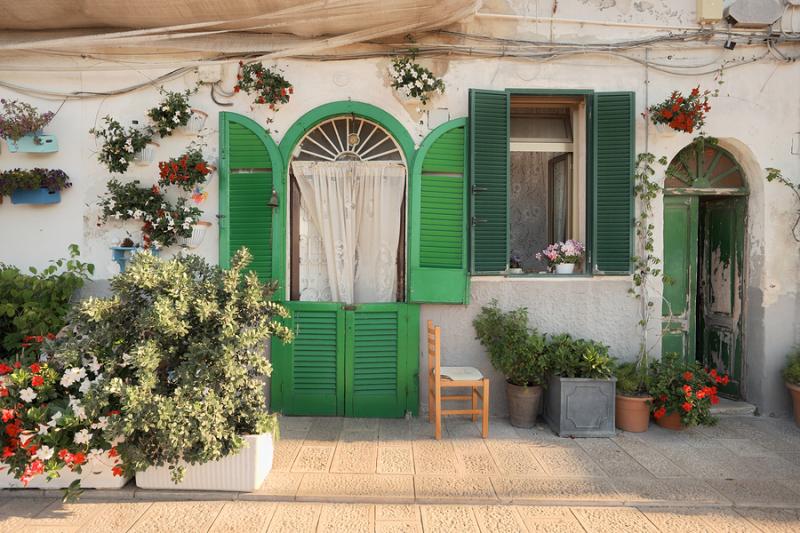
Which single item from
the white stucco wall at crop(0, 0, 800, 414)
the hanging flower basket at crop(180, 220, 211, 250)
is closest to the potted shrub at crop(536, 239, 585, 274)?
the white stucco wall at crop(0, 0, 800, 414)

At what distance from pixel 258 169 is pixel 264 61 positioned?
1.10 m

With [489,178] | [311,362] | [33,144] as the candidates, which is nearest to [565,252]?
[489,178]

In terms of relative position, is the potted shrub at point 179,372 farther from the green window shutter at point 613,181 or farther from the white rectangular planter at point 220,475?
the green window shutter at point 613,181

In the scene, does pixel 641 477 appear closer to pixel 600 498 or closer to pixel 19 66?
pixel 600 498

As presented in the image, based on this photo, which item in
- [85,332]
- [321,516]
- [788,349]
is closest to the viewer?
[321,516]

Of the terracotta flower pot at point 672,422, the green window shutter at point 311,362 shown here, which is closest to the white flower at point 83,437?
the green window shutter at point 311,362

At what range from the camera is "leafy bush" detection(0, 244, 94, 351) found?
473cm

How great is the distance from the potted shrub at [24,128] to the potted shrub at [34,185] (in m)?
0.23

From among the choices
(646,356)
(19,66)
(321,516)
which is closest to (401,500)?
(321,516)

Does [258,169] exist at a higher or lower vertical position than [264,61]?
lower

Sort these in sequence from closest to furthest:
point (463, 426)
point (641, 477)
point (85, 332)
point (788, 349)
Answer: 1. point (85, 332)
2. point (641, 477)
3. point (463, 426)
4. point (788, 349)

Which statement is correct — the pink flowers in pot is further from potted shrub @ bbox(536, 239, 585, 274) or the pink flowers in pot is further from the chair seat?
the chair seat

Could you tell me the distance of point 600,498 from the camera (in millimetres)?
3756

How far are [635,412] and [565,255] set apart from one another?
5.47ft
